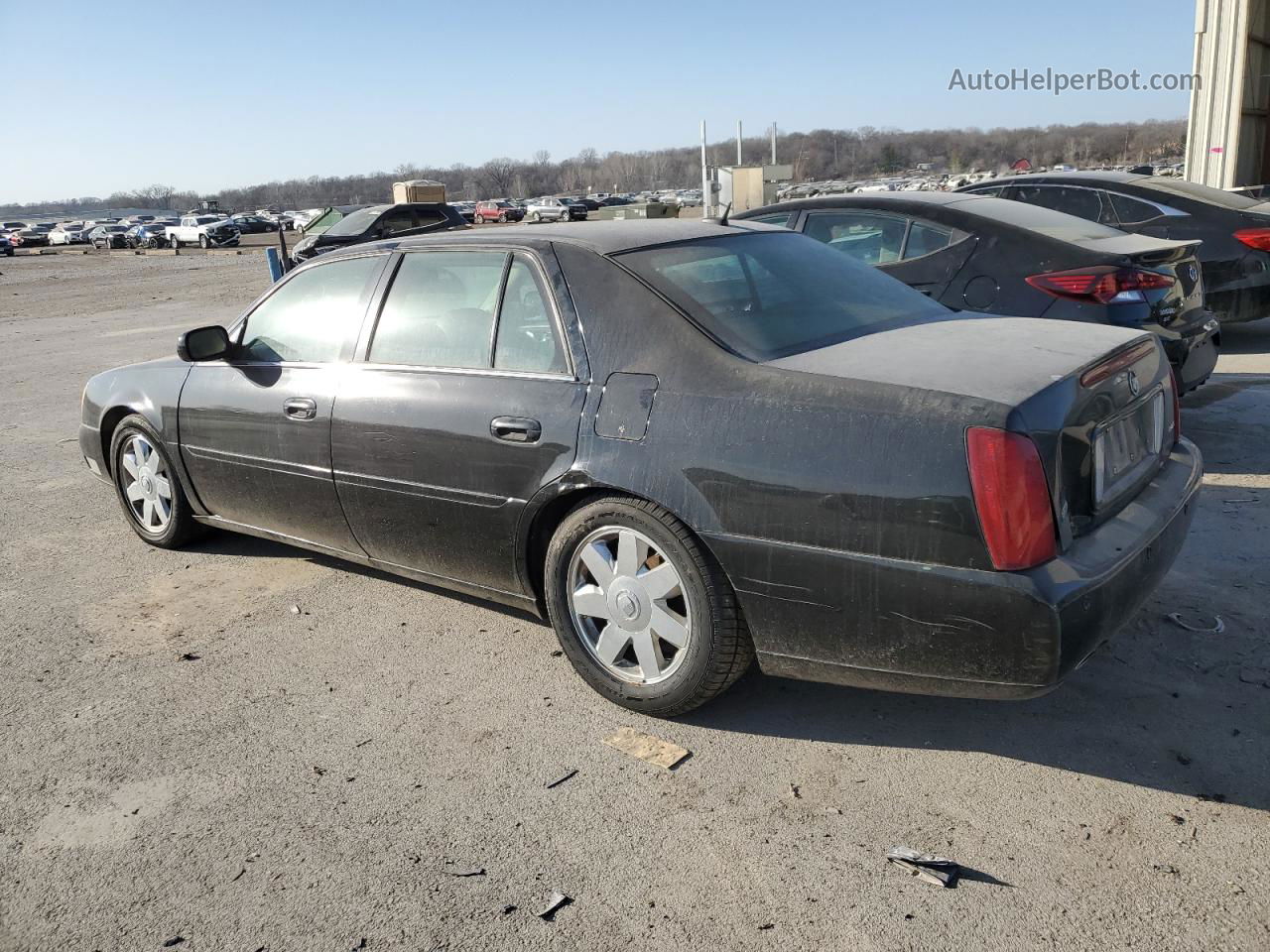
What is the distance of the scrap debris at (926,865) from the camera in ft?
8.25

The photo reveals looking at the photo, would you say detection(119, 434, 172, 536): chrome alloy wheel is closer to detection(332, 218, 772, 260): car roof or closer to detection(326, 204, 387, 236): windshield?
detection(332, 218, 772, 260): car roof

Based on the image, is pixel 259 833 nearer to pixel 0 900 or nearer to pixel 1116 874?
pixel 0 900

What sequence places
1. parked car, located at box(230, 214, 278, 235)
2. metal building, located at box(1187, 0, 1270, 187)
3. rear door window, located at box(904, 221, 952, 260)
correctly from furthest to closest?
parked car, located at box(230, 214, 278, 235)
metal building, located at box(1187, 0, 1270, 187)
rear door window, located at box(904, 221, 952, 260)

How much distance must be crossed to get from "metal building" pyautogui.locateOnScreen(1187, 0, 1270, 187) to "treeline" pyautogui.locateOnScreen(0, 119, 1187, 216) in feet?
262

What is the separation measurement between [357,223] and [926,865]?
20.1 metres

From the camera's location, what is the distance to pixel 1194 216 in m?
8.37

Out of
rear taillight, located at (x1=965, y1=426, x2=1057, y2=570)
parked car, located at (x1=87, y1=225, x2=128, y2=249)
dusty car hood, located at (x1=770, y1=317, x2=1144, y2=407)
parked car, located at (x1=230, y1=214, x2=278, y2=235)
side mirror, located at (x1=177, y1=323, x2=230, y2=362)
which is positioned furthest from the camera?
parked car, located at (x1=230, y1=214, x2=278, y2=235)

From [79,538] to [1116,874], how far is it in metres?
5.22

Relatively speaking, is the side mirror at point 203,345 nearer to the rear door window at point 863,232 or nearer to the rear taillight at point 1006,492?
the rear taillight at point 1006,492

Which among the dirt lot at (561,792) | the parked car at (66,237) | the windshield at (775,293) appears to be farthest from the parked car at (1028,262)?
the parked car at (66,237)

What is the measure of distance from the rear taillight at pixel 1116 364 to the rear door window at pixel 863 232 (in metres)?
3.32

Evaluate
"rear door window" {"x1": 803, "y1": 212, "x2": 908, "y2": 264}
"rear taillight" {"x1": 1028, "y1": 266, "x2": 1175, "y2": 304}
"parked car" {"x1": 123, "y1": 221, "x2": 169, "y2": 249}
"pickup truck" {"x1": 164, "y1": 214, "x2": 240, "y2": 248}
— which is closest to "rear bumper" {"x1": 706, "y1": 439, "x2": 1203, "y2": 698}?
"rear taillight" {"x1": 1028, "y1": 266, "x2": 1175, "y2": 304}

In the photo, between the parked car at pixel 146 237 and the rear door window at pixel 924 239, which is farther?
the parked car at pixel 146 237

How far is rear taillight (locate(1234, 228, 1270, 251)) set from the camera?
8.05 meters
